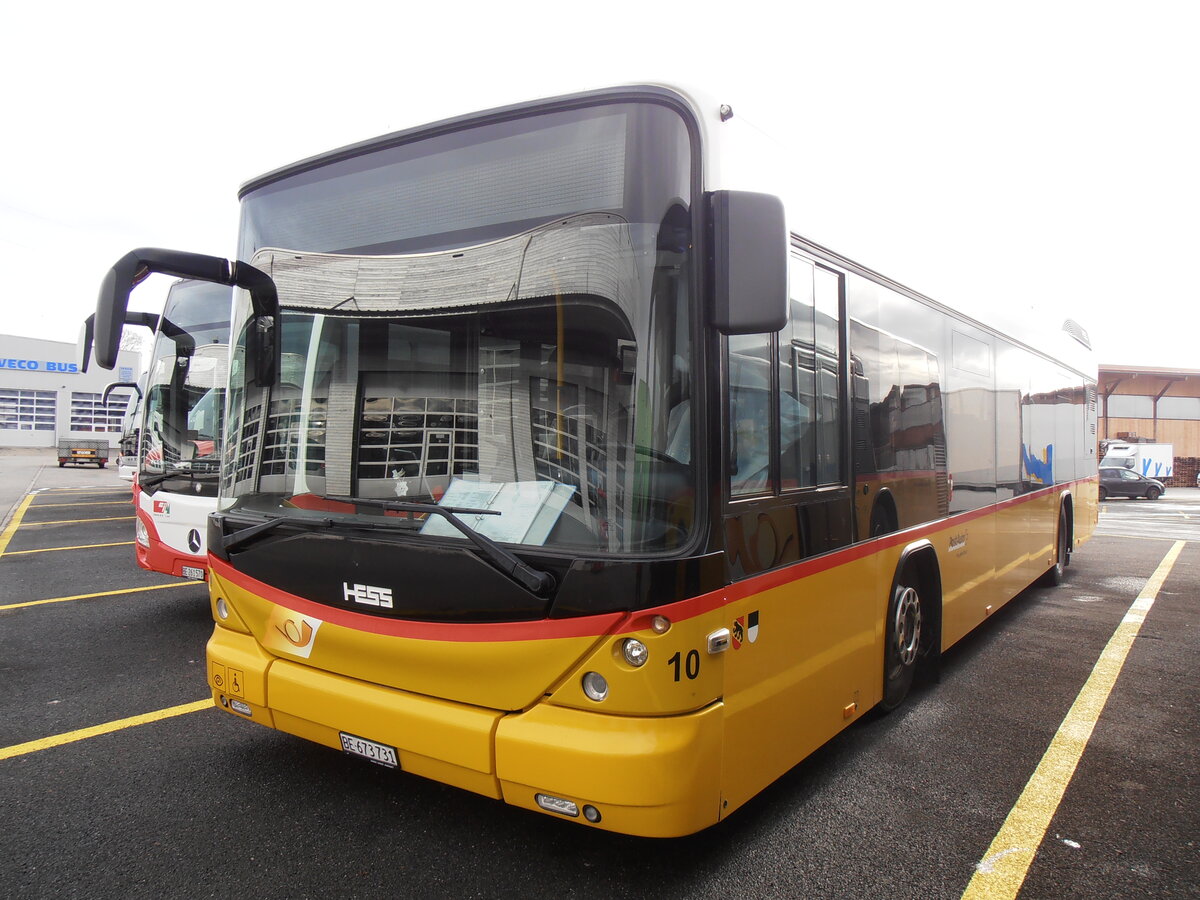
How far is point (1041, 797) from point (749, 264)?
2931 millimetres

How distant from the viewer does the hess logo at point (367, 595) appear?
295 cm

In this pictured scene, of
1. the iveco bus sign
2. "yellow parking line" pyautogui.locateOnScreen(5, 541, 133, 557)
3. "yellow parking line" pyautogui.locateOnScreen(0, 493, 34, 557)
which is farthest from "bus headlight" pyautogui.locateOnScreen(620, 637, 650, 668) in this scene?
the iveco bus sign

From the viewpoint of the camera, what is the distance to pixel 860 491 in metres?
3.85

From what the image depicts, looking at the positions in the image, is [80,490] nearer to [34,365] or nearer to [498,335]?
[498,335]

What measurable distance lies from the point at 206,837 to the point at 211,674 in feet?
2.23

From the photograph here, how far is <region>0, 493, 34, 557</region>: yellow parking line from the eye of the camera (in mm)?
11758

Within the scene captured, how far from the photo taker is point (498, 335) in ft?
9.27

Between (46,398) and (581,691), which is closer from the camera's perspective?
(581,691)

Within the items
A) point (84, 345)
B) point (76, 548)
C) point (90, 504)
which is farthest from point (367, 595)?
point (90, 504)

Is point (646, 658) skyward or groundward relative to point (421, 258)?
groundward

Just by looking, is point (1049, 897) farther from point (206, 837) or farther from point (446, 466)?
point (206, 837)

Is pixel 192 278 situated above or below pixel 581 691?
above

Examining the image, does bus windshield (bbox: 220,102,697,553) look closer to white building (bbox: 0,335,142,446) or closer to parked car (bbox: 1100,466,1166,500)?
parked car (bbox: 1100,466,1166,500)

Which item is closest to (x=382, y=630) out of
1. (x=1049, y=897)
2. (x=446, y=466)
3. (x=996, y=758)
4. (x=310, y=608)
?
(x=310, y=608)
